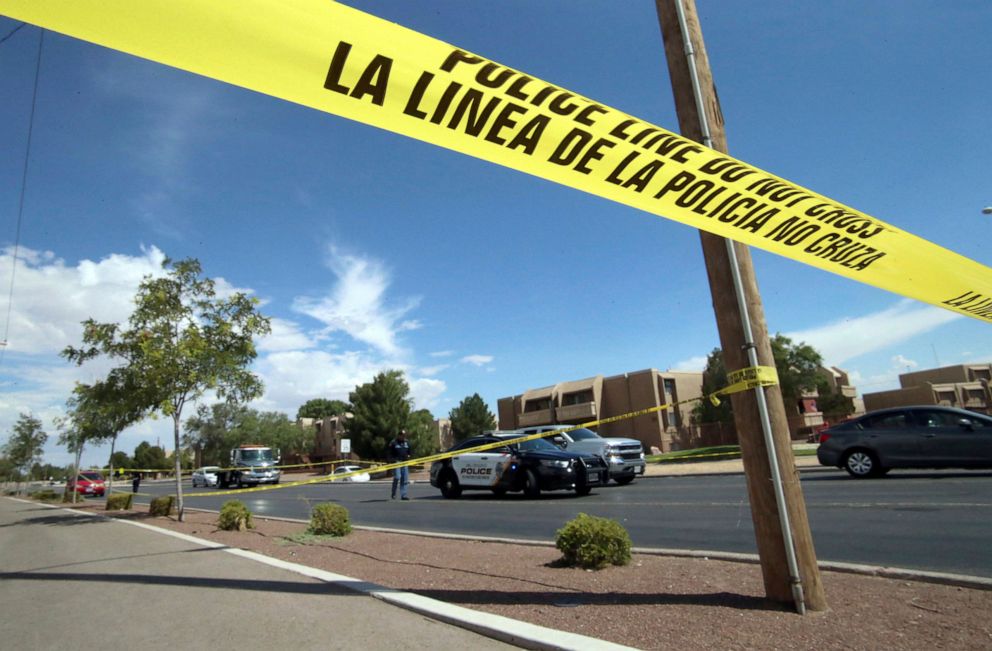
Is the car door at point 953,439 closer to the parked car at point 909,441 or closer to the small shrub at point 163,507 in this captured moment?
the parked car at point 909,441

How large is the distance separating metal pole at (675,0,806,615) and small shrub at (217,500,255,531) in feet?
30.7

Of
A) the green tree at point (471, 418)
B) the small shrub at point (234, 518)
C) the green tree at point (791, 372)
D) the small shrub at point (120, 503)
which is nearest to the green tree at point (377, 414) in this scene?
the green tree at point (471, 418)

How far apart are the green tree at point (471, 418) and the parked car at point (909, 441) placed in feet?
137

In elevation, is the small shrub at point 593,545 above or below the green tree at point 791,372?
below

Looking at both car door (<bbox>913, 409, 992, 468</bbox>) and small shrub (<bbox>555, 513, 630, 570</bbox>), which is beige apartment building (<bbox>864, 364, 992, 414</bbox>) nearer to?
car door (<bbox>913, 409, 992, 468</bbox>)

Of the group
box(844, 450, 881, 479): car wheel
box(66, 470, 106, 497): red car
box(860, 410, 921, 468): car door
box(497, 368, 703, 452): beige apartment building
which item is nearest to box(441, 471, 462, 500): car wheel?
box(844, 450, 881, 479): car wheel

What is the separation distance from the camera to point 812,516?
316 inches

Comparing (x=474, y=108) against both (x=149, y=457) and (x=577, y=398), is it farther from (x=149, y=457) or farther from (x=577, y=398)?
(x=149, y=457)

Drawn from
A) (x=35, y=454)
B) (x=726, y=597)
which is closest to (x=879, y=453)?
(x=726, y=597)

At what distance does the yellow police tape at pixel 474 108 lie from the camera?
99.6 inches

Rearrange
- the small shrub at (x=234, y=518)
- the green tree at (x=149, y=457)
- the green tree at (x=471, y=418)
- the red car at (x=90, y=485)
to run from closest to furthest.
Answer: the small shrub at (x=234, y=518), the red car at (x=90, y=485), the green tree at (x=471, y=418), the green tree at (x=149, y=457)

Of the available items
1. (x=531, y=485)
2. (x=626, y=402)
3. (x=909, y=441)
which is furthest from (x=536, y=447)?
(x=626, y=402)

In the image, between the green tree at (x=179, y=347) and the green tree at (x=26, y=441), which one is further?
the green tree at (x=26, y=441)

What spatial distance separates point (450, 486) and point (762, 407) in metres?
12.9
